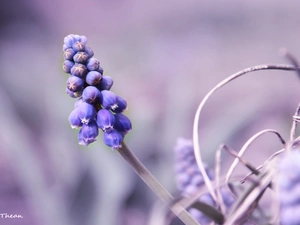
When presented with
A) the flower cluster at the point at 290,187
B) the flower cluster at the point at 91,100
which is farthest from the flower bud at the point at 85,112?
the flower cluster at the point at 290,187

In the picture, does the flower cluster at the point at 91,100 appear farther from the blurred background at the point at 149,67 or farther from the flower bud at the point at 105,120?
the blurred background at the point at 149,67

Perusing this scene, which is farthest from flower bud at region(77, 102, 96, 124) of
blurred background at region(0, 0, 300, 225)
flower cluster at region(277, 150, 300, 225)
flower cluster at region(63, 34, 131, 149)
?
blurred background at region(0, 0, 300, 225)

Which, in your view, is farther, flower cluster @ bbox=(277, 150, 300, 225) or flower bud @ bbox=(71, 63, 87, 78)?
flower bud @ bbox=(71, 63, 87, 78)

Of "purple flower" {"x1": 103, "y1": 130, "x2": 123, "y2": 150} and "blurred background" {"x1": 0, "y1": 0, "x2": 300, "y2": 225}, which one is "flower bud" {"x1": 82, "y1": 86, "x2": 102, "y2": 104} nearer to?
"purple flower" {"x1": 103, "y1": 130, "x2": 123, "y2": 150}

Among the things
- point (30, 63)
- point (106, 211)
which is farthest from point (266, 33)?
point (106, 211)

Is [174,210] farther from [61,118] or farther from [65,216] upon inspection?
[61,118]

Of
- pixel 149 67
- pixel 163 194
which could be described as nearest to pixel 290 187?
pixel 163 194
